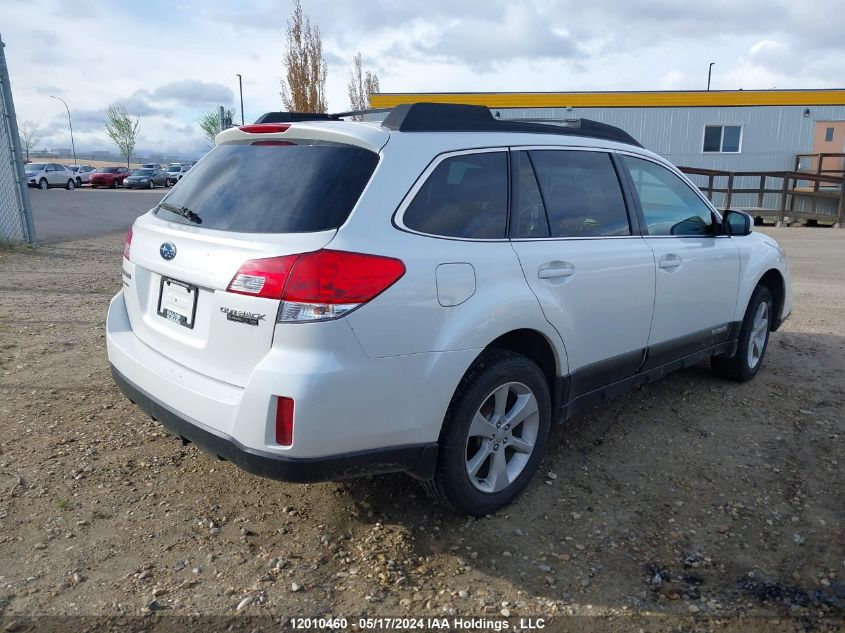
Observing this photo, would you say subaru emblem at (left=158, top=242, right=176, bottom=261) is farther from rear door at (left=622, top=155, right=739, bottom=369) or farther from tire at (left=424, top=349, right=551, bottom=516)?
rear door at (left=622, top=155, right=739, bottom=369)

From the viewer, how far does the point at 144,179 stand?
39875 mm

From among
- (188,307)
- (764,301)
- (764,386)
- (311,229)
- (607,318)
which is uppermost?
(311,229)

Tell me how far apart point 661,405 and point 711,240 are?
3.79ft

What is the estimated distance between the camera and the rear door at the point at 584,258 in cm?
318

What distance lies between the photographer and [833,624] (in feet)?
8.00

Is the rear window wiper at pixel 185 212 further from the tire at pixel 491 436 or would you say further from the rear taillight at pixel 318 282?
the tire at pixel 491 436

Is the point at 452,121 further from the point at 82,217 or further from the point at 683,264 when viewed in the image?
the point at 82,217

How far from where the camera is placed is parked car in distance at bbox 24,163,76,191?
34750 mm

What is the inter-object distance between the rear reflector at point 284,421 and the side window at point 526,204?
1.33 m

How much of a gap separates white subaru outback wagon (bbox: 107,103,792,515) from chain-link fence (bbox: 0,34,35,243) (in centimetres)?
924

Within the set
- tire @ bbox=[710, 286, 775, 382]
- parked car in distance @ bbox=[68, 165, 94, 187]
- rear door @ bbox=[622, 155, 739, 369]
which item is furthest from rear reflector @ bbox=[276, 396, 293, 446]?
parked car in distance @ bbox=[68, 165, 94, 187]

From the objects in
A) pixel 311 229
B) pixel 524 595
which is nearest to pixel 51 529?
pixel 311 229

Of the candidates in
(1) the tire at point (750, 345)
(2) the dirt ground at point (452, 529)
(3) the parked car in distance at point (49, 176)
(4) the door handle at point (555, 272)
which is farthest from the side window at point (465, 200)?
(3) the parked car in distance at point (49, 176)

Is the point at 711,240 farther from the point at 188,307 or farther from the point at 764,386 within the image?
the point at 188,307
